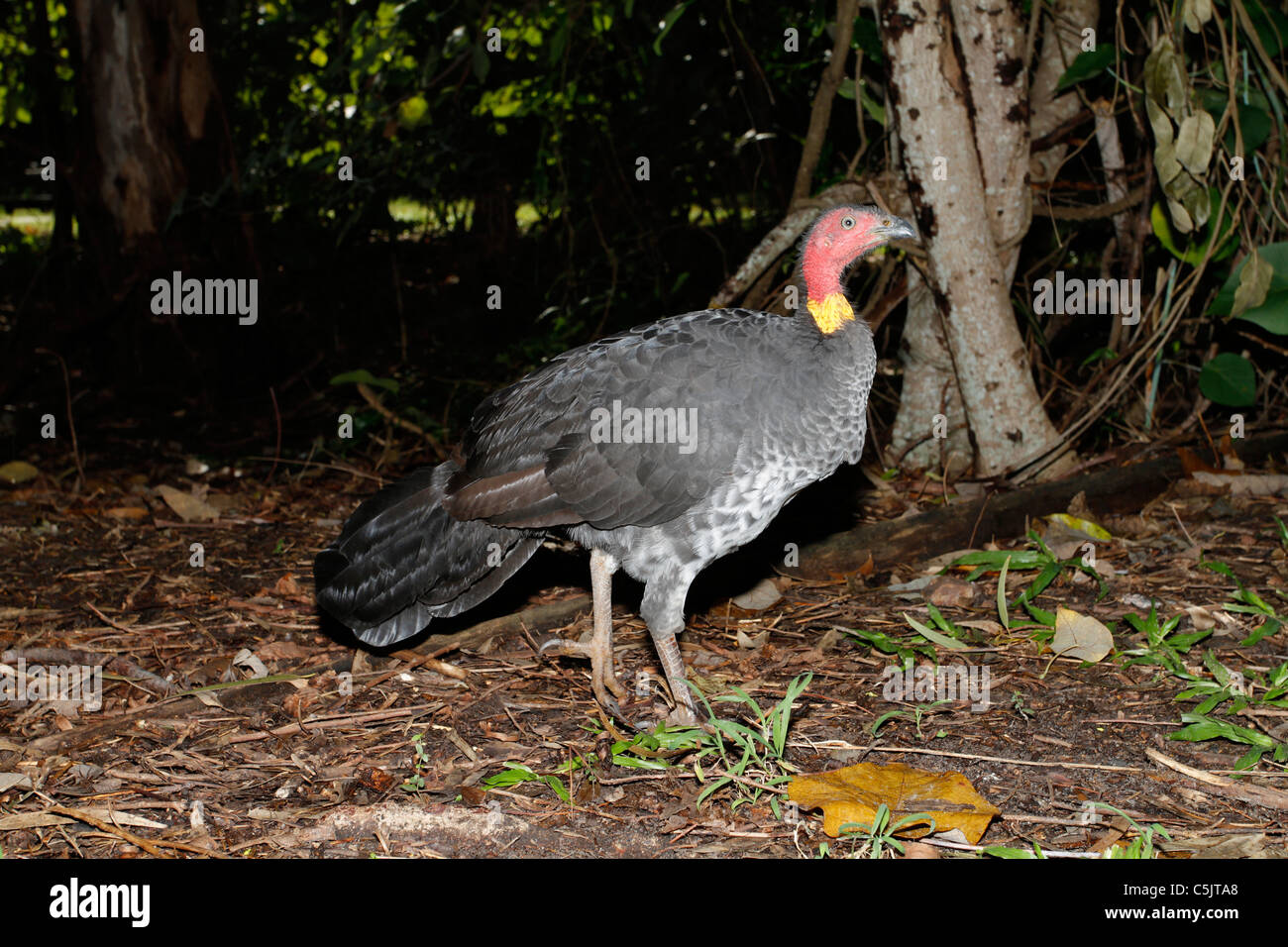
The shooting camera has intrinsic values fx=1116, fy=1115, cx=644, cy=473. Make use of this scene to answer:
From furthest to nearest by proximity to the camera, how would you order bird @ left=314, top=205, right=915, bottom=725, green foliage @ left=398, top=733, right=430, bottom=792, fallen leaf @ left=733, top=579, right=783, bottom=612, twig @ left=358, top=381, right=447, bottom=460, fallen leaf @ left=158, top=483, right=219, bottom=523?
twig @ left=358, top=381, right=447, bottom=460 → fallen leaf @ left=158, top=483, right=219, bottom=523 → fallen leaf @ left=733, top=579, right=783, bottom=612 → bird @ left=314, top=205, right=915, bottom=725 → green foliage @ left=398, top=733, right=430, bottom=792

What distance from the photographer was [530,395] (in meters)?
3.99

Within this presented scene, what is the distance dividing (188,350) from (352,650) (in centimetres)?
389

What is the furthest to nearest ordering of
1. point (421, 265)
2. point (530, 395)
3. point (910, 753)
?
point (421, 265), point (530, 395), point (910, 753)

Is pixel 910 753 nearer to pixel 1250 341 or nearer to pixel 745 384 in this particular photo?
pixel 745 384

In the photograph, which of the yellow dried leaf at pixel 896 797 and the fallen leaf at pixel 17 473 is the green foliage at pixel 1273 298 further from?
the fallen leaf at pixel 17 473

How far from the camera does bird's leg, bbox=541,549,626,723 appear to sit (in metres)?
3.86

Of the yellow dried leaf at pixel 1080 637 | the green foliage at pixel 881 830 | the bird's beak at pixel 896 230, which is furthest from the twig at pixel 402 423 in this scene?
the green foliage at pixel 881 830

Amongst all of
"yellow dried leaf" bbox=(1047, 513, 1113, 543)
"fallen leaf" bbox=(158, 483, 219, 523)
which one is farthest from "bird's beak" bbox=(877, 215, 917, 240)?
"fallen leaf" bbox=(158, 483, 219, 523)

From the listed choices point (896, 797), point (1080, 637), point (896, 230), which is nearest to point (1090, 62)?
point (896, 230)

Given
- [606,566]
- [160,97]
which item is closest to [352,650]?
[606,566]

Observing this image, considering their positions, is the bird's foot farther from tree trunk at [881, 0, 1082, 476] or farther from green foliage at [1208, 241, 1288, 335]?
green foliage at [1208, 241, 1288, 335]

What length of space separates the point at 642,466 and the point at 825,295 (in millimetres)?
929

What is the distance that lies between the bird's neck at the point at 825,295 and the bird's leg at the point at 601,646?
113cm

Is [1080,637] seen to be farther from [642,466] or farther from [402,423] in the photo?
[402,423]
